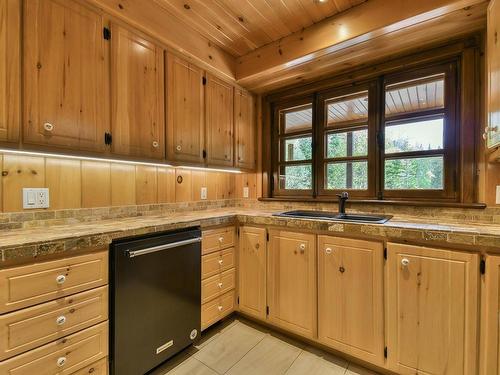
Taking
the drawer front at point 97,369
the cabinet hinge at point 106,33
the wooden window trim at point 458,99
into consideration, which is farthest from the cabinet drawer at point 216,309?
the cabinet hinge at point 106,33

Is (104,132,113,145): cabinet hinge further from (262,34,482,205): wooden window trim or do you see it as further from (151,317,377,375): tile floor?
(262,34,482,205): wooden window trim

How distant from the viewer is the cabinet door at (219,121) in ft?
7.50

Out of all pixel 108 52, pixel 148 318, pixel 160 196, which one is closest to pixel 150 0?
pixel 108 52

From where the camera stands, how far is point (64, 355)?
3.80ft

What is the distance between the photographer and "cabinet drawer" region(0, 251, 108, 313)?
1003mm

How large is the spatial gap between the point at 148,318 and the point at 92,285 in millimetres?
418

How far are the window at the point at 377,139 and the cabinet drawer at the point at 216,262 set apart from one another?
0.99m

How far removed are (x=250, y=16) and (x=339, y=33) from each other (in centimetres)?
71

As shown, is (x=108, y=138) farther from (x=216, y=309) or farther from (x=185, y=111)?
(x=216, y=309)

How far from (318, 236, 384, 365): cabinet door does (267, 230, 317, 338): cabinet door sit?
0.07 meters

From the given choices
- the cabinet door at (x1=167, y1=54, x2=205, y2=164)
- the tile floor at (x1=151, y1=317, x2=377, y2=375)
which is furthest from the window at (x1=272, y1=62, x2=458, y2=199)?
the tile floor at (x1=151, y1=317, x2=377, y2=375)

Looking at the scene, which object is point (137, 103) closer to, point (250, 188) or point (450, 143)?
point (250, 188)

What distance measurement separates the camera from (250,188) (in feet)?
9.64

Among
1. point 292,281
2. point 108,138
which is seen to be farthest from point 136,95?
point 292,281
